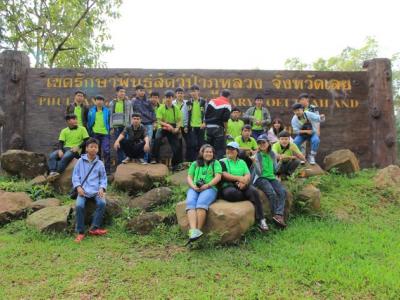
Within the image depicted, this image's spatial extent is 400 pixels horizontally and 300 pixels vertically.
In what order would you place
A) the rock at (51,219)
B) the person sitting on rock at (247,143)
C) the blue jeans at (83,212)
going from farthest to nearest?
1. the person sitting on rock at (247,143)
2. the rock at (51,219)
3. the blue jeans at (83,212)

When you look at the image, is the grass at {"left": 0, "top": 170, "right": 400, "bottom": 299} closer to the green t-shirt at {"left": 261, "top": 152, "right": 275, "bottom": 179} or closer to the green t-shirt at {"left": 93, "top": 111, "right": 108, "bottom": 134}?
the green t-shirt at {"left": 261, "top": 152, "right": 275, "bottom": 179}

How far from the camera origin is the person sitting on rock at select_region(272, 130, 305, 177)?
667 cm

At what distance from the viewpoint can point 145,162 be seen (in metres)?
7.53

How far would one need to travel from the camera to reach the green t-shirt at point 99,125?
7.80 m

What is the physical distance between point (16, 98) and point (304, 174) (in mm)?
6823

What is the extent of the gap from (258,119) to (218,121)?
1295 mm

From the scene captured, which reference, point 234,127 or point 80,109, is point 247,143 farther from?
point 80,109

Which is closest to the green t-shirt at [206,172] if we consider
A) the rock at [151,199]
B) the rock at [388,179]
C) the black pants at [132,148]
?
the rock at [151,199]

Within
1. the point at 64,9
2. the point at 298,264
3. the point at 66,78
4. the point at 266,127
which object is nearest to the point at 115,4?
the point at 64,9

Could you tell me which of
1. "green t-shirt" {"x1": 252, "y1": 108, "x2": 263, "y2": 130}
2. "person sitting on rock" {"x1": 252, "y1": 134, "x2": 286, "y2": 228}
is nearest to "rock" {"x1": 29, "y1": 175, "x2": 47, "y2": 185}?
"person sitting on rock" {"x1": 252, "y1": 134, "x2": 286, "y2": 228}

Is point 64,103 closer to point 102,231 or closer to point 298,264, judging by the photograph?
point 102,231

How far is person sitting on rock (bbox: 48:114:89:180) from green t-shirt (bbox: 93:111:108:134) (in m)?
0.42

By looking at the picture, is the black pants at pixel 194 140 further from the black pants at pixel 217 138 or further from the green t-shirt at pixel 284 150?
the green t-shirt at pixel 284 150

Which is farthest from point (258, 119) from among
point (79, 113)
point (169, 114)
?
point (79, 113)
